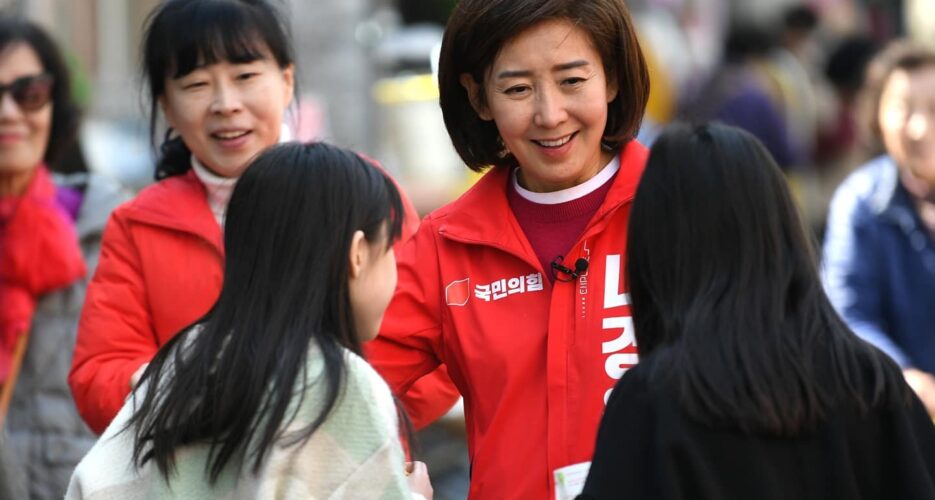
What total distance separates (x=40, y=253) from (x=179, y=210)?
113 centimetres

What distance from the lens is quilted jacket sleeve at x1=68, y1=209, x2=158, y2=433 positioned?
3918mm

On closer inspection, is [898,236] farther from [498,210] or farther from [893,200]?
[498,210]

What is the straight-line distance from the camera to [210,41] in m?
4.13

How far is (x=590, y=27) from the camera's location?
3562 millimetres

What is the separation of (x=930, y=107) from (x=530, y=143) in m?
2.28

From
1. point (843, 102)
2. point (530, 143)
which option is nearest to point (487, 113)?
point (530, 143)

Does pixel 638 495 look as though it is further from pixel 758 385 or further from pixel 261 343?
pixel 261 343

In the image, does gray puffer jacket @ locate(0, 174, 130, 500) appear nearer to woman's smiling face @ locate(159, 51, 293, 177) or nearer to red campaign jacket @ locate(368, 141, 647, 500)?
woman's smiling face @ locate(159, 51, 293, 177)

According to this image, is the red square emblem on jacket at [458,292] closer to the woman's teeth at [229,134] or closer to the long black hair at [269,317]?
the long black hair at [269,317]

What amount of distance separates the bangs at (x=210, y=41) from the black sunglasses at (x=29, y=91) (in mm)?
1361

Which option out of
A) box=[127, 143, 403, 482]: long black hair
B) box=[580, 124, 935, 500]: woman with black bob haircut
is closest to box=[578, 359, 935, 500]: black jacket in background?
box=[580, 124, 935, 500]: woman with black bob haircut

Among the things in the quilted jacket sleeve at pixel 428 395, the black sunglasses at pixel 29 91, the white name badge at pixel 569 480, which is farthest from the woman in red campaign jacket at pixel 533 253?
the black sunglasses at pixel 29 91

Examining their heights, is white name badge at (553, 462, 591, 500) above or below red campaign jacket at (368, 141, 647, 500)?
below

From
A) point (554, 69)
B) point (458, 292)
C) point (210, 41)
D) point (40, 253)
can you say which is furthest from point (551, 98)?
point (40, 253)
